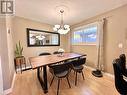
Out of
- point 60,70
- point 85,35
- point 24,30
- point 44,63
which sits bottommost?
point 60,70

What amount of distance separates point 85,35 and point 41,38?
2211mm

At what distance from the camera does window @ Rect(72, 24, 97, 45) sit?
3982mm

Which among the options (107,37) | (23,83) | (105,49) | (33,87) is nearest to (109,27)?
(107,37)

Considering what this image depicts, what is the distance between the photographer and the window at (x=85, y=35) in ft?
13.1

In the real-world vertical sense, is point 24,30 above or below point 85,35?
above

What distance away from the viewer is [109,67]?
3229 mm

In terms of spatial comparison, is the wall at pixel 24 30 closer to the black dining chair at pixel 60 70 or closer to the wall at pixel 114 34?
the black dining chair at pixel 60 70

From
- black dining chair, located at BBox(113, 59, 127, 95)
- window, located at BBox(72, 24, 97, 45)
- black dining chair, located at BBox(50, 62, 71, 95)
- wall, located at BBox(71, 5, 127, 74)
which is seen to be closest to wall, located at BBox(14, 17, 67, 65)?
window, located at BBox(72, 24, 97, 45)

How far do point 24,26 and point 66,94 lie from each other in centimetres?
336

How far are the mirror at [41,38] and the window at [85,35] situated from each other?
1.05 m

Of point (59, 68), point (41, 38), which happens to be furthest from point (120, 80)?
point (41, 38)

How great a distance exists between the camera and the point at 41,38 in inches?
183

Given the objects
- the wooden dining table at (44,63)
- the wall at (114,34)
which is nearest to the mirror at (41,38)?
the wooden dining table at (44,63)

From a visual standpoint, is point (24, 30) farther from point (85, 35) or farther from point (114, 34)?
point (114, 34)
